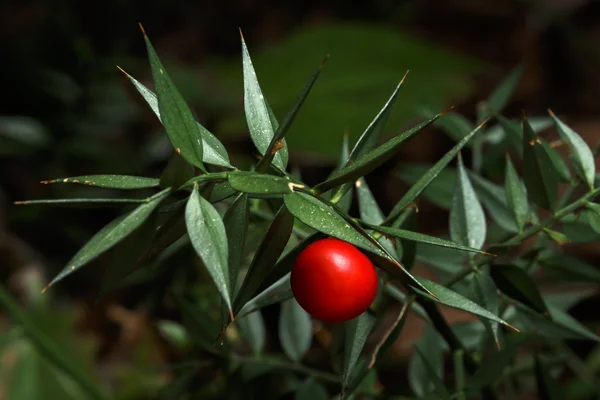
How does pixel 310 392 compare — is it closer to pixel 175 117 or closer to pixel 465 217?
pixel 465 217

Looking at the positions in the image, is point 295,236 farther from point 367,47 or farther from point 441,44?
point 441,44

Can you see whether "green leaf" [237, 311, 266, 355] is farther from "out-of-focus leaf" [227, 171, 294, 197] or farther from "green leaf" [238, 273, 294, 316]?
"out-of-focus leaf" [227, 171, 294, 197]

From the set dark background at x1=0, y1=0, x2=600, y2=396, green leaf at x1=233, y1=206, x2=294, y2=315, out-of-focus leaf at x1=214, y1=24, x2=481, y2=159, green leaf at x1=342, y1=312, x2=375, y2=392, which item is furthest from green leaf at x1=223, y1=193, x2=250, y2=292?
out-of-focus leaf at x1=214, y1=24, x2=481, y2=159

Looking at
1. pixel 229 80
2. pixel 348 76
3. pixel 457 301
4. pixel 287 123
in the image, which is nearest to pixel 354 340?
pixel 457 301

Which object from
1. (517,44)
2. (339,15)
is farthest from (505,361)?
(339,15)

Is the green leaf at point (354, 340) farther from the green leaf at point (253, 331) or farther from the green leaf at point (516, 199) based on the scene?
the green leaf at point (253, 331)

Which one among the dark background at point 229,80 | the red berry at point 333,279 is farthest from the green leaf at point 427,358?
the dark background at point 229,80
